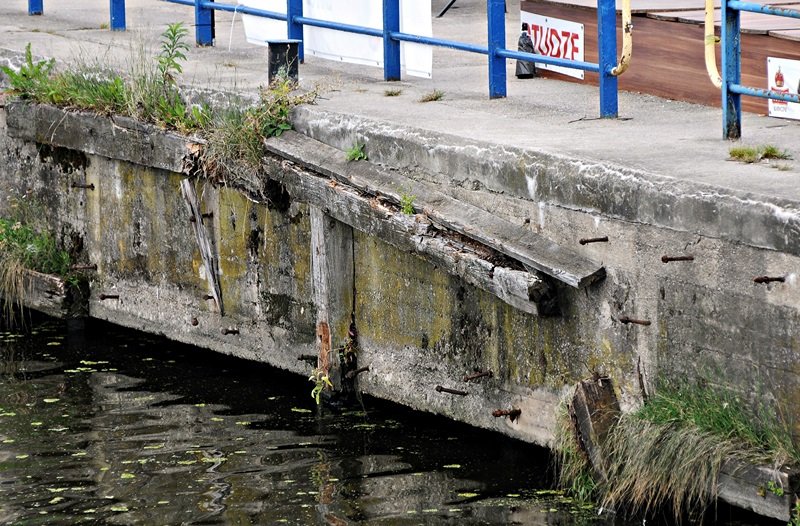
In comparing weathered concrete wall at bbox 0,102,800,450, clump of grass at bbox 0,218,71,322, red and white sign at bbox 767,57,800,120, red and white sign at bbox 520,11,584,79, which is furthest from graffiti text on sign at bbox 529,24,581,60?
clump of grass at bbox 0,218,71,322

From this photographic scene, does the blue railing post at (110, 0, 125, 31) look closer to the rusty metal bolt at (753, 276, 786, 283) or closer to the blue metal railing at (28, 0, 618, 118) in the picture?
the blue metal railing at (28, 0, 618, 118)

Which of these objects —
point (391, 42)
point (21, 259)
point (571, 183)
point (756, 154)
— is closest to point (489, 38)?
point (391, 42)

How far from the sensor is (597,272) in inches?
247

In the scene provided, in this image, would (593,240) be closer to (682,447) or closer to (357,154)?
(682,447)

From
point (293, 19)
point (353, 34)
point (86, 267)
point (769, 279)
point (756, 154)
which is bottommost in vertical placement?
point (86, 267)

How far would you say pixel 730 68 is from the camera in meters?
6.61

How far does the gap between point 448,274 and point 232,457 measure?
1404mm

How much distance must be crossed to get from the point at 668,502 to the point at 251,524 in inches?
70.3

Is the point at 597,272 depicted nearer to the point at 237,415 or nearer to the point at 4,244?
the point at 237,415

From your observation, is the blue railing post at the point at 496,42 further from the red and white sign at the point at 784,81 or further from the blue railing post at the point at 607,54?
the red and white sign at the point at 784,81

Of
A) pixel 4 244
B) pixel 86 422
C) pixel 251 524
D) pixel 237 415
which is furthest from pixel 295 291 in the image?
pixel 4 244

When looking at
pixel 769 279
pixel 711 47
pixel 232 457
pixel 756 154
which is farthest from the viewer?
pixel 232 457

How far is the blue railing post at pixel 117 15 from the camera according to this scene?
1119 cm

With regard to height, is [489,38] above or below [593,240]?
above
